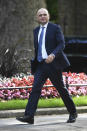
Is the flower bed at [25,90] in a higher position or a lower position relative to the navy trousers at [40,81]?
lower

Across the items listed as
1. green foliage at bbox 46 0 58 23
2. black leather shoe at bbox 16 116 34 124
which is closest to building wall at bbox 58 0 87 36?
green foliage at bbox 46 0 58 23

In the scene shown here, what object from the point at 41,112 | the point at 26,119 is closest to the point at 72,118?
the point at 26,119

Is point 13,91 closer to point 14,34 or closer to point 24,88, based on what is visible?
point 24,88

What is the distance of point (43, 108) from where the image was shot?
11734mm

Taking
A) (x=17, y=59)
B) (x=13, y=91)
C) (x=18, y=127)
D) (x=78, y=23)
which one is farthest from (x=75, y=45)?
(x=78, y=23)

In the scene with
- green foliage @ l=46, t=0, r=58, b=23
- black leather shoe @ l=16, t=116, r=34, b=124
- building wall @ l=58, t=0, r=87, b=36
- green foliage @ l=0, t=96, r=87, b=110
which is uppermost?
black leather shoe @ l=16, t=116, r=34, b=124

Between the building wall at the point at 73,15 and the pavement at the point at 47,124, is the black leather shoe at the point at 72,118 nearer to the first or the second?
the pavement at the point at 47,124

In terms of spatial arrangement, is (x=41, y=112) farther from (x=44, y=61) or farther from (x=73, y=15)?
(x=73, y=15)

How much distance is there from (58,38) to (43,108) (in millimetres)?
2131

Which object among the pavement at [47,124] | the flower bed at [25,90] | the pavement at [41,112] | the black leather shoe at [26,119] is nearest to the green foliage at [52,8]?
the flower bed at [25,90]

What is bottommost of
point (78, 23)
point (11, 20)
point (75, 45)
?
point (78, 23)

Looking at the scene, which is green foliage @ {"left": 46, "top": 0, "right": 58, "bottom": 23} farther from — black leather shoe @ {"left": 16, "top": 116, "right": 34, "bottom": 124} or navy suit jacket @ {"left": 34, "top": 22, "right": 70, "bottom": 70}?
black leather shoe @ {"left": 16, "top": 116, "right": 34, "bottom": 124}

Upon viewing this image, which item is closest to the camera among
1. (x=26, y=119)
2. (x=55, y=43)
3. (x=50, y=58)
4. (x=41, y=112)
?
(x=50, y=58)

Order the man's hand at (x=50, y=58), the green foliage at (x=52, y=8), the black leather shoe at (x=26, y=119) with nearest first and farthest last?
the man's hand at (x=50, y=58)
the black leather shoe at (x=26, y=119)
the green foliage at (x=52, y=8)
